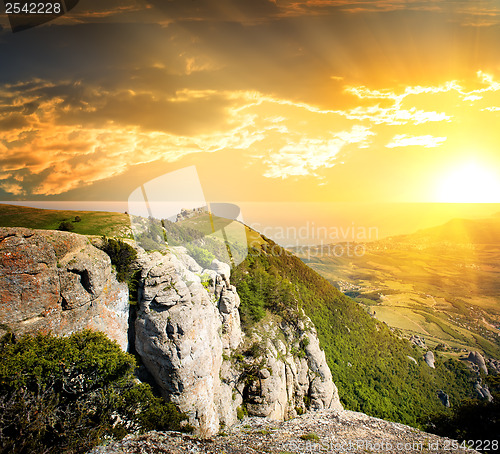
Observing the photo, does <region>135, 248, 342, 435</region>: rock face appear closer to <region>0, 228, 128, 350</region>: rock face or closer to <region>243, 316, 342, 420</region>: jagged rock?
<region>243, 316, 342, 420</region>: jagged rock

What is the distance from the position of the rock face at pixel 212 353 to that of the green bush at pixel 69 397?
93.1 inches

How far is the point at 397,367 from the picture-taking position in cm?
6844

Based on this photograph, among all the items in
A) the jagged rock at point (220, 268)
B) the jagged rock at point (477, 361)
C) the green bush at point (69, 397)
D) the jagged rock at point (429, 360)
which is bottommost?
the jagged rock at point (477, 361)

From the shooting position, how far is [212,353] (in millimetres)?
25562

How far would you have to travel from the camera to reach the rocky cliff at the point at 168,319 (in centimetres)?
1755

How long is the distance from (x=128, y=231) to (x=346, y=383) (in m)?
53.1

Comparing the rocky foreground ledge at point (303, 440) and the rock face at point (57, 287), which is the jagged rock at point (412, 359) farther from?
the rock face at point (57, 287)

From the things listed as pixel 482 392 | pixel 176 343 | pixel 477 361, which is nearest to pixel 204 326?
pixel 176 343

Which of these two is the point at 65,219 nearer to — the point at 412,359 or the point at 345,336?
the point at 345,336

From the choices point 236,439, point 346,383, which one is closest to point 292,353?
point 236,439

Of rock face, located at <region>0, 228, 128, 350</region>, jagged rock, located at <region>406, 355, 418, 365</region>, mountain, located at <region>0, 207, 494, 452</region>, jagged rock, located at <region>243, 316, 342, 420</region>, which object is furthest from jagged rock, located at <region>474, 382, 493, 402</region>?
rock face, located at <region>0, 228, 128, 350</region>

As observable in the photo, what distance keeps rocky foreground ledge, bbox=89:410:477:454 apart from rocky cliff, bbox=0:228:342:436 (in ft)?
8.22

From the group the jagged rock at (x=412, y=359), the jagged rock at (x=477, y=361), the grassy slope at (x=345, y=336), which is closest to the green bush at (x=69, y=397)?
the grassy slope at (x=345, y=336)

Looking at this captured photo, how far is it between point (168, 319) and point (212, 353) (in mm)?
6672
